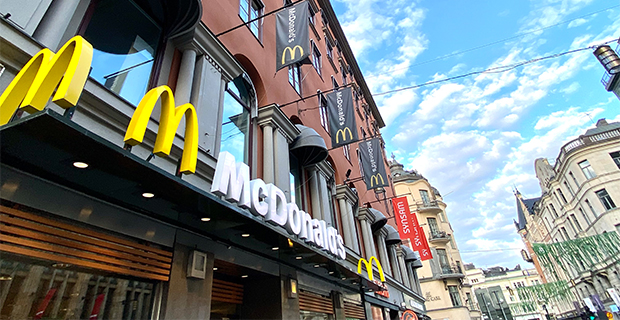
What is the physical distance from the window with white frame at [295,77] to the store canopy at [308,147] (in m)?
2.91

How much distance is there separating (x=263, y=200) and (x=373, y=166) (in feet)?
31.1

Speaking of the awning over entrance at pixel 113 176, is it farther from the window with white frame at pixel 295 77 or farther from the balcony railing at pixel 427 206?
the balcony railing at pixel 427 206

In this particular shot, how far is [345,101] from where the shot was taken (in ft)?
41.7

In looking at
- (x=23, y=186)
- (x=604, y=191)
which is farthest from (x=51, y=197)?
(x=604, y=191)

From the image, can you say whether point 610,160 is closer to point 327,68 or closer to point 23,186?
point 327,68

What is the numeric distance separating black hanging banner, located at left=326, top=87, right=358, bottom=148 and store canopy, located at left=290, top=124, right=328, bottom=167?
24.8 inches

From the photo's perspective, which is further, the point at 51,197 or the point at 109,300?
the point at 109,300

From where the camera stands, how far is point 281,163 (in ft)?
33.9

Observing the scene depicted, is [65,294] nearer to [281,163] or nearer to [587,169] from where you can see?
[281,163]

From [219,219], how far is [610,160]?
163 feet

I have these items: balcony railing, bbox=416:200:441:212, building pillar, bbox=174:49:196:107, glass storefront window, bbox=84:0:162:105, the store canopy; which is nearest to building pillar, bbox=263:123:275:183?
the store canopy

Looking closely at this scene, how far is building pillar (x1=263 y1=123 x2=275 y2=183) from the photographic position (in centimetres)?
956

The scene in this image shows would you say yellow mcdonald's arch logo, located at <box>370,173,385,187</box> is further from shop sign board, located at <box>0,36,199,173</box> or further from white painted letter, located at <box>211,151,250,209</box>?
shop sign board, located at <box>0,36,199,173</box>

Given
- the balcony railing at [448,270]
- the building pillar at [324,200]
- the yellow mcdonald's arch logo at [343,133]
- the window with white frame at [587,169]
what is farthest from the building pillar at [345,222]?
the window with white frame at [587,169]
